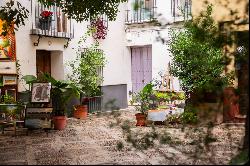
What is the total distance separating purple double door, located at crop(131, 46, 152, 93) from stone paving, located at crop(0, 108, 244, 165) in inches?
280

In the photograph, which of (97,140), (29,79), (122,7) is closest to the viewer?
(97,140)

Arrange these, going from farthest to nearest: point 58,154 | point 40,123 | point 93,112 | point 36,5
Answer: point 93,112 → point 36,5 → point 40,123 → point 58,154

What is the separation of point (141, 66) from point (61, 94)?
24.6 ft

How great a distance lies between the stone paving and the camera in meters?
7.30

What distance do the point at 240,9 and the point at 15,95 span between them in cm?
943

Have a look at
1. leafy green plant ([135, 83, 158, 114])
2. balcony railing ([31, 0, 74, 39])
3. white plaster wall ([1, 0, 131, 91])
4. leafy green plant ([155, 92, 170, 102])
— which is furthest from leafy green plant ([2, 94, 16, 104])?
leafy green plant ([155, 92, 170, 102])

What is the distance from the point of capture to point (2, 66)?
41.3 ft

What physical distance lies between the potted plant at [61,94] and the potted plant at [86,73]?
184 centimetres

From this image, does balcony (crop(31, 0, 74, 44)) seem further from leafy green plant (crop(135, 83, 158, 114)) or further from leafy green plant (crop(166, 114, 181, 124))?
leafy green plant (crop(166, 114, 181, 124))

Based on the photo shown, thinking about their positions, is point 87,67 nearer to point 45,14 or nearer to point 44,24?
point 44,24

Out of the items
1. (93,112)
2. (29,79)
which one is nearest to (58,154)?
(29,79)

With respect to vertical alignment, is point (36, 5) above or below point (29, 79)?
above

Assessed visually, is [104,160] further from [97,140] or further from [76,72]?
[76,72]

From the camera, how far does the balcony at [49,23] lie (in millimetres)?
14016
